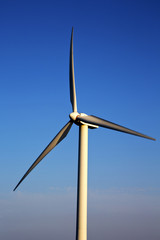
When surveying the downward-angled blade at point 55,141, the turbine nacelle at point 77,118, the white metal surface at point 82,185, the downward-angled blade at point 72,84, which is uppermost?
the downward-angled blade at point 72,84

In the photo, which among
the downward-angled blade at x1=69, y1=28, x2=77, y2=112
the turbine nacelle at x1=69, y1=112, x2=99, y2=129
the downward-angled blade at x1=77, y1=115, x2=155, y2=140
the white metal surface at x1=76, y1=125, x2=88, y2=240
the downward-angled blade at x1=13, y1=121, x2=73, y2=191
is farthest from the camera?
the downward-angled blade at x1=69, y1=28, x2=77, y2=112

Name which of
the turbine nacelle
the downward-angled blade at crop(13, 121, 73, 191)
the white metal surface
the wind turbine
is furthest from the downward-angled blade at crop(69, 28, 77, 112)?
the white metal surface

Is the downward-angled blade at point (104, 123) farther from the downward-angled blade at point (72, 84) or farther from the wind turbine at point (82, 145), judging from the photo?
the downward-angled blade at point (72, 84)

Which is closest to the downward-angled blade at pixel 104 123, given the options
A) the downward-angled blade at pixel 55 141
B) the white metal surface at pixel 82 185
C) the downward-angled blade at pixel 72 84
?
the white metal surface at pixel 82 185

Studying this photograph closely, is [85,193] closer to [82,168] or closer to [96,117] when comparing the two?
[82,168]

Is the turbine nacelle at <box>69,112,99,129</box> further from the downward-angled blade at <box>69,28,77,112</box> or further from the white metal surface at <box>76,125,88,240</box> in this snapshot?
the downward-angled blade at <box>69,28,77,112</box>

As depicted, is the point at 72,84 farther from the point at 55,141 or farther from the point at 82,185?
the point at 82,185

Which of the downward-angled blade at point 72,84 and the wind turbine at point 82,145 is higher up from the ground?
the downward-angled blade at point 72,84

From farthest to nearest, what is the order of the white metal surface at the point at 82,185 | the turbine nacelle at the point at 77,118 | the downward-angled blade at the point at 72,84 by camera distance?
the downward-angled blade at the point at 72,84, the turbine nacelle at the point at 77,118, the white metal surface at the point at 82,185

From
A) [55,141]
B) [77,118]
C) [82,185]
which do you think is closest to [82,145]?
[77,118]

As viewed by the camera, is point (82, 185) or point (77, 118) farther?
point (77, 118)

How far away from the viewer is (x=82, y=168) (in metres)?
27.6

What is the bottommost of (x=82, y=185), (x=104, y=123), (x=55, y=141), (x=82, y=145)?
(x=82, y=185)

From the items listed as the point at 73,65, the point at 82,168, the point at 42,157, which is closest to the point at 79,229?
the point at 82,168
